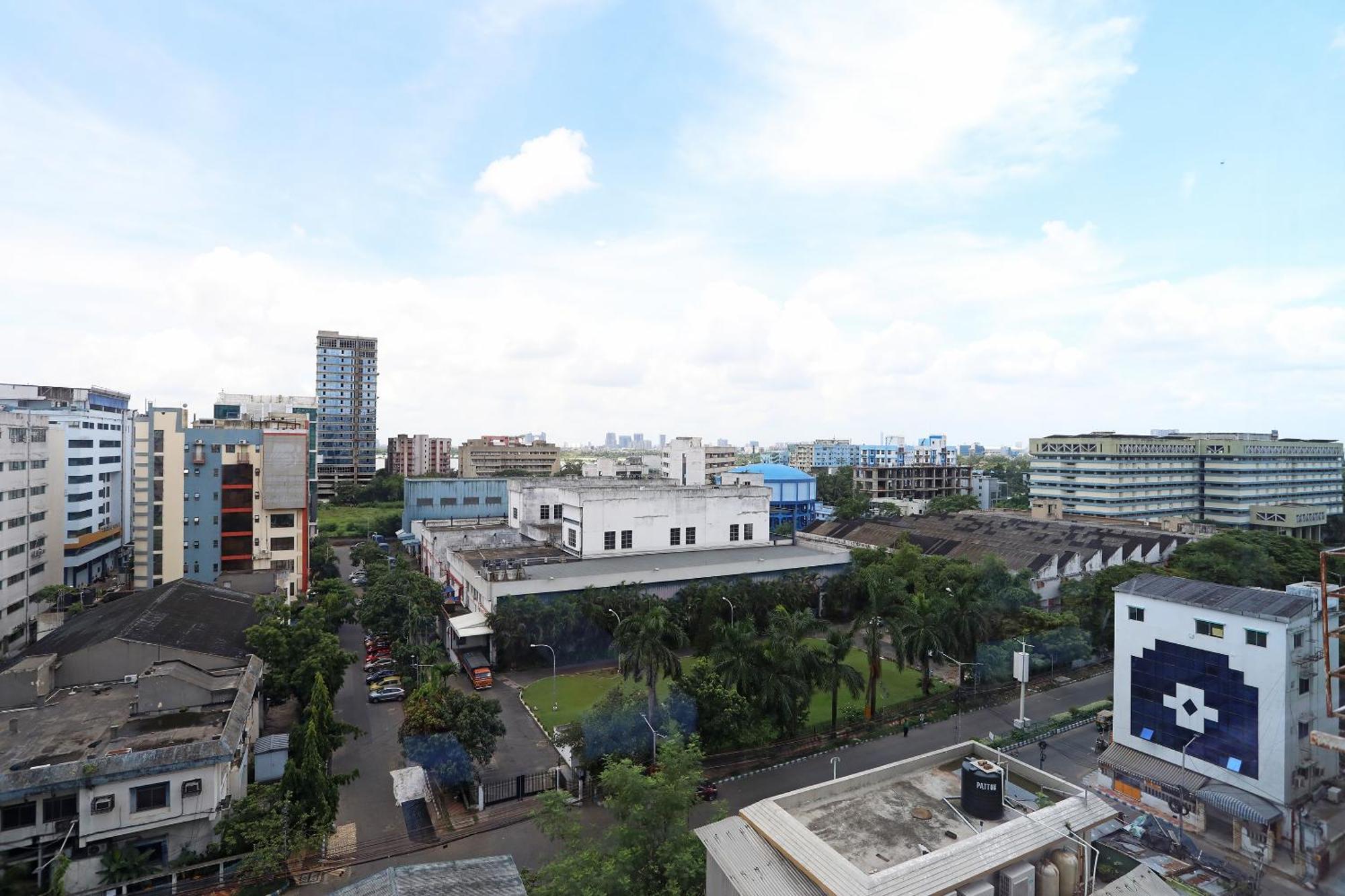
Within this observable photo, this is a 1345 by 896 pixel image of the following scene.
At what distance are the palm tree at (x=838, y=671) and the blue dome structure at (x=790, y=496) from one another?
4908 centimetres

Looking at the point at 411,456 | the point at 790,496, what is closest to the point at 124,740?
the point at 790,496

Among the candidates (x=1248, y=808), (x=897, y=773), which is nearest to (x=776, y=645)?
(x=897, y=773)

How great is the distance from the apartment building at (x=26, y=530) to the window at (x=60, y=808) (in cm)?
2735

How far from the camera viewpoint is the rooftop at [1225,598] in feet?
69.6

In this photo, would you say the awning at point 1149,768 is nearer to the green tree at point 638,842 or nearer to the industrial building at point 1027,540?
the green tree at point 638,842

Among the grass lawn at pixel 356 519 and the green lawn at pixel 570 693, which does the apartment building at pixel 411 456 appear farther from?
the green lawn at pixel 570 693

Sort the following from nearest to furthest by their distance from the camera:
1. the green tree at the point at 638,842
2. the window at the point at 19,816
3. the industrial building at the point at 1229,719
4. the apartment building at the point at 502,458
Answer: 1. the green tree at the point at 638,842
2. the window at the point at 19,816
3. the industrial building at the point at 1229,719
4. the apartment building at the point at 502,458

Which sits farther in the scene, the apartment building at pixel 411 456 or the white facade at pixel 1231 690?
the apartment building at pixel 411 456

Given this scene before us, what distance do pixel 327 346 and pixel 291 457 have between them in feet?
261

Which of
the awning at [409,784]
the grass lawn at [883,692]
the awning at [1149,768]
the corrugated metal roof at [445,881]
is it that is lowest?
the awning at [409,784]

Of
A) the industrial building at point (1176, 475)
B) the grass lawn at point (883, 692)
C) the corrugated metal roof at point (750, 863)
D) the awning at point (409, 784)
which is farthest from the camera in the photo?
the industrial building at point (1176, 475)

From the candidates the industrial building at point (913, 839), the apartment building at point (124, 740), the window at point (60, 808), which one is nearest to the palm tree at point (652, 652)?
the industrial building at point (913, 839)

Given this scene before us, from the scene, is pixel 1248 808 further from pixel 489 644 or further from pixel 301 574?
pixel 301 574

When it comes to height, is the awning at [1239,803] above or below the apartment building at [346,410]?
below
